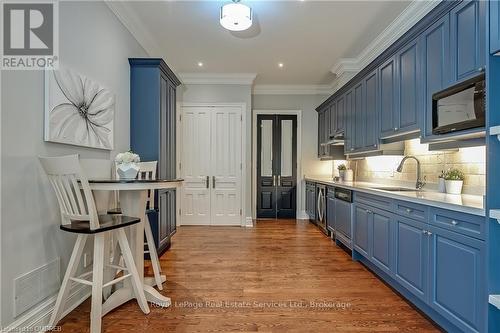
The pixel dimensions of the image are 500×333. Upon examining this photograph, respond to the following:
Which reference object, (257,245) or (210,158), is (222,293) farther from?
(210,158)

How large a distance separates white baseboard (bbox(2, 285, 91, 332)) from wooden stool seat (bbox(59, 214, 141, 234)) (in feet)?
1.85

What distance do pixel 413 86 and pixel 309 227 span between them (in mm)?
3307

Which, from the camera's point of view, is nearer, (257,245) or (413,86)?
(413,86)

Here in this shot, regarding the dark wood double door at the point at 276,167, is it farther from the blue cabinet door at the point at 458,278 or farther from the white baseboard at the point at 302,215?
the blue cabinet door at the point at 458,278

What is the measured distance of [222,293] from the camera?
102 inches

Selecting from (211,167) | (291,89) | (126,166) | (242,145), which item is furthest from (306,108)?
(126,166)

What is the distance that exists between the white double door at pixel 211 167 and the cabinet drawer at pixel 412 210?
3.54m

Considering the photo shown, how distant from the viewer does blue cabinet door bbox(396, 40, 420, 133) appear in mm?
2781

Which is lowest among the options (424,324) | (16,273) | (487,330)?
(424,324)

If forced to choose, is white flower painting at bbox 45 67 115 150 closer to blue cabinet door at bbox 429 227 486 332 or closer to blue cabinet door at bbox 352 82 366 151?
blue cabinet door at bbox 429 227 486 332

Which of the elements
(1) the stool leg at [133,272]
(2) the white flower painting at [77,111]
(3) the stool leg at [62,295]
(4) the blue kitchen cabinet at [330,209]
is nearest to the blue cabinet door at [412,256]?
(4) the blue kitchen cabinet at [330,209]

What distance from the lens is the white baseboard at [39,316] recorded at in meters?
1.79

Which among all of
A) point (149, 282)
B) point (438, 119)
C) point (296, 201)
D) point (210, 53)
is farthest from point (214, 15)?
point (296, 201)

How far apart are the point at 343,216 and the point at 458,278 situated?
211cm
